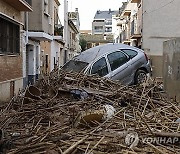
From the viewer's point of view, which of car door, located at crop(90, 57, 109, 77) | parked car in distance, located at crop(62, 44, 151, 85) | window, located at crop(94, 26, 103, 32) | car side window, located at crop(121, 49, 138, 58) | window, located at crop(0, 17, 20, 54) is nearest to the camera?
car door, located at crop(90, 57, 109, 77)

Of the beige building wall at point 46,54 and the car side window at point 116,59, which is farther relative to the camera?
the beige building wall at point 46,54

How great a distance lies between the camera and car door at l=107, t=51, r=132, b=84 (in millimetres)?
13663

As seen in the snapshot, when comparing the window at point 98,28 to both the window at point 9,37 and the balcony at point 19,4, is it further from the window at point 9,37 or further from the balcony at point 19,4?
the balcony at point 19,4

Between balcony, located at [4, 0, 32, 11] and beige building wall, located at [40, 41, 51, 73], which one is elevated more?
balcony, located at [4, 0, 32, 11]

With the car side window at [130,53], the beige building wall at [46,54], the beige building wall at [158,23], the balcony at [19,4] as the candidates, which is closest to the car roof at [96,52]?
the car side window at [130,53]

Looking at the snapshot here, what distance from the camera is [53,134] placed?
612cm

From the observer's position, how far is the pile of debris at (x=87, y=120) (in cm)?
548

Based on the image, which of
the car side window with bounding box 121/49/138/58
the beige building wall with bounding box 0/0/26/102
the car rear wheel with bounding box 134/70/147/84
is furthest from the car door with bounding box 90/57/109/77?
the beige building wall with bounding box 0/0/26/102

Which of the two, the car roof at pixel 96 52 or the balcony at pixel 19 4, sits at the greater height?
the balcony at pixel 19 4

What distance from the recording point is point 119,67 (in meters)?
13.9

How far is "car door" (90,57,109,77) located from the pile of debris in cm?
231

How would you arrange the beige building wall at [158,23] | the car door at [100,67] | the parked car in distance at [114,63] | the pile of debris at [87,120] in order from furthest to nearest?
1. the beige building wall at [158,23]
2. the parked car in distance at [114,63]
3. the car door at [100,67]
4. the pile of debris at [87,120]

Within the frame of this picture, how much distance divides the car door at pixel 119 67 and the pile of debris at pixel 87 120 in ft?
9.13

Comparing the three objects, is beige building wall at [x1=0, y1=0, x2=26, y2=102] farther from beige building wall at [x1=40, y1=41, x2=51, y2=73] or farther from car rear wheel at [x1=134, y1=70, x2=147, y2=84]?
beige building wall at [x1=40, y1=41, x2=51, y2=73]
